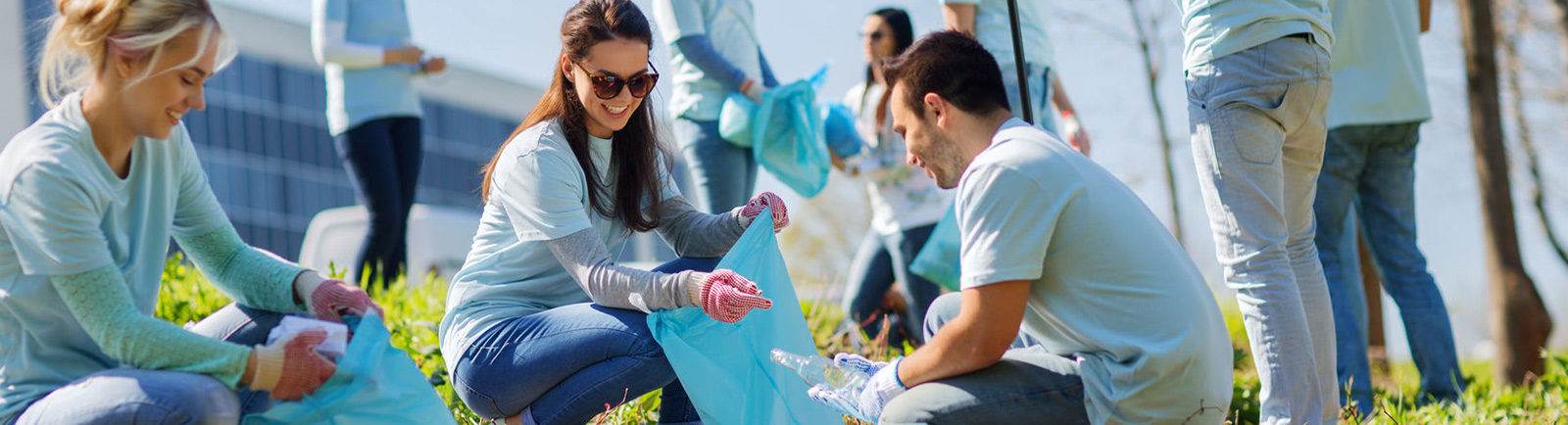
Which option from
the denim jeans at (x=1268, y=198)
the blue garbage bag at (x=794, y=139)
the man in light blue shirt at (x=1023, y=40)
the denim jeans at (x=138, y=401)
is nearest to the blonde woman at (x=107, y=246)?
the denim jeans at (x=138, y=401)

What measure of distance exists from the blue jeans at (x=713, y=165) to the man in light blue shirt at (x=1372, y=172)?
1758mm

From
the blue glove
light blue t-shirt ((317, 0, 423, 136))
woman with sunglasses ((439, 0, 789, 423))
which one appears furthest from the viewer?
light blue t-shirt ((317, 0, 423, 136))

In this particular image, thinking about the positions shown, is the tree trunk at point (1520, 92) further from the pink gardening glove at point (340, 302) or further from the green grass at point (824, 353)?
the pink gardening glove at point (340, 302)

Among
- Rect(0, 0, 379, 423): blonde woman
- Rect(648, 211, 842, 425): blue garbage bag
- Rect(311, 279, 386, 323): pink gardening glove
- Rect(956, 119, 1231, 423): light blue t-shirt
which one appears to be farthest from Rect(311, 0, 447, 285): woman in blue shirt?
Rect(956, 119, 1231, 423): light blue t-shirt

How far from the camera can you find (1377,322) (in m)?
7.99

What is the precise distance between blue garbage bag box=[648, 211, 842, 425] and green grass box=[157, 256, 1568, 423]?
0.67 feet

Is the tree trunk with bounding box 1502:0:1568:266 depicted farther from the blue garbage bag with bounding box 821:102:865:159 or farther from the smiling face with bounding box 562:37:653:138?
the smiling face with bounding box 562:37:653:138

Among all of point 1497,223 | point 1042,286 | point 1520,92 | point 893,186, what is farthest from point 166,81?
point 1520,92

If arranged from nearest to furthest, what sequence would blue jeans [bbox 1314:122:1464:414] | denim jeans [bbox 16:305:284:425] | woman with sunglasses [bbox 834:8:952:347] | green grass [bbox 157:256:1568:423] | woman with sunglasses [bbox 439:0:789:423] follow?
1. denim jeans [bbox 16:305:284:425]
2. woman with sunglasses [bbox 439:0:789:423]
3. green grass [bbox 157:256:1568:423]
4. blue jeans [bbox 1314:122:1464:414]
5. woman with sunglasses [bbox 834:8:952:347]

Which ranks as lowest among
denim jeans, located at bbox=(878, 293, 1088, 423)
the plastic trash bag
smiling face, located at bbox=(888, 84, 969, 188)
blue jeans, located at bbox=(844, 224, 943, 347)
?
blue jeans, located at bbox=(844, 224, 943, 347)

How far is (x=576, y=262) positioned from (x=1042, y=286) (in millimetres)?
967

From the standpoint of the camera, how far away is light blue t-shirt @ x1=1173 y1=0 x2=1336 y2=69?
10.5 ft

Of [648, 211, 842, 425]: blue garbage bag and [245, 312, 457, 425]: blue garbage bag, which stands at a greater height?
[245, 312, 457, 425]: blue garbage bag

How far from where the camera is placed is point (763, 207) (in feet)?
11.2
